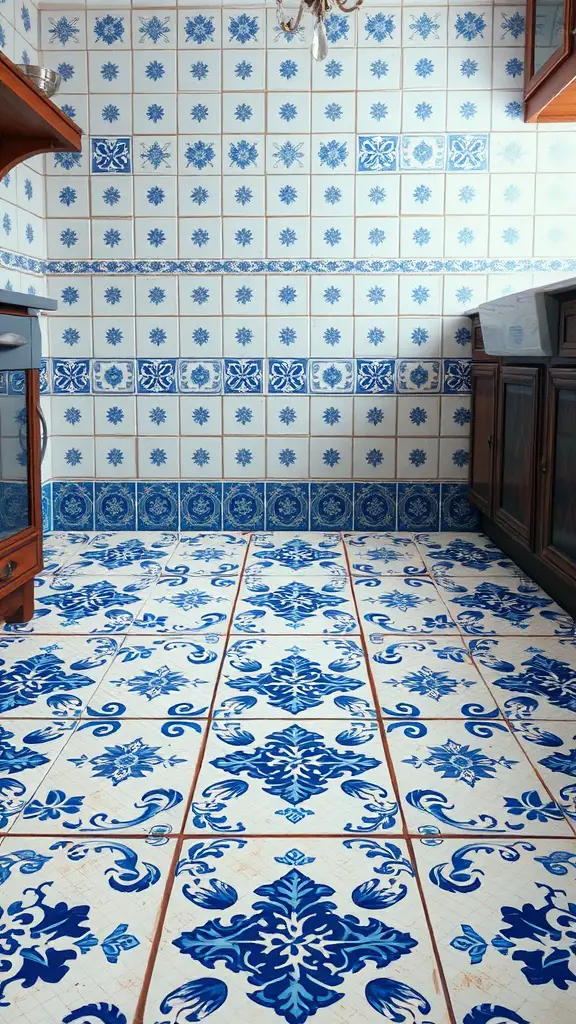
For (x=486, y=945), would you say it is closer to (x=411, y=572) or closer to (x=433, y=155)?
(x=411, y=572)

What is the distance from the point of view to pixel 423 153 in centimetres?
345

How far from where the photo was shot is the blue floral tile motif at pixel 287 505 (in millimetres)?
3658

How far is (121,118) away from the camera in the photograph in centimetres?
346

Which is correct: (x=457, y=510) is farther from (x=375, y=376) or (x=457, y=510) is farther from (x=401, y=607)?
(x=401, y=607)

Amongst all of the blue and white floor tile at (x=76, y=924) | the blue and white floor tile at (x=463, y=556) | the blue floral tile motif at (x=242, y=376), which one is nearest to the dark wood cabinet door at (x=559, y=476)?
the blue and white floor tile at (x=463, y=556)

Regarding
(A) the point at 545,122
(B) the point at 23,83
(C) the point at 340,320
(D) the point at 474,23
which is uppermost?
(D) the point at 474,23

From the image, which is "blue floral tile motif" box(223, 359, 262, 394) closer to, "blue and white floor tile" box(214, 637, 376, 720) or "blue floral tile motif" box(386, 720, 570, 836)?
"blue and white floor tile" box(214, 637, 376, 720)

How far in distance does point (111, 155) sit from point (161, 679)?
2.24 metres

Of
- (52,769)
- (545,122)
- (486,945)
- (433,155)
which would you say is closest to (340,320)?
(433,155)

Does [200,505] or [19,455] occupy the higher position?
[19,455]

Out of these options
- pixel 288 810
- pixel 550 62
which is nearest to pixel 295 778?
pixel 288 810

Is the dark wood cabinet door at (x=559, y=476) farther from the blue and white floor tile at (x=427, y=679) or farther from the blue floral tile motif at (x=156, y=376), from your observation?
the blue floral tile motif at (x=156, y=376)

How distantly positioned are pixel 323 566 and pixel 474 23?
2.04 m

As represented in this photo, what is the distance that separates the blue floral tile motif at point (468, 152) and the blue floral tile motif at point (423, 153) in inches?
1.2
